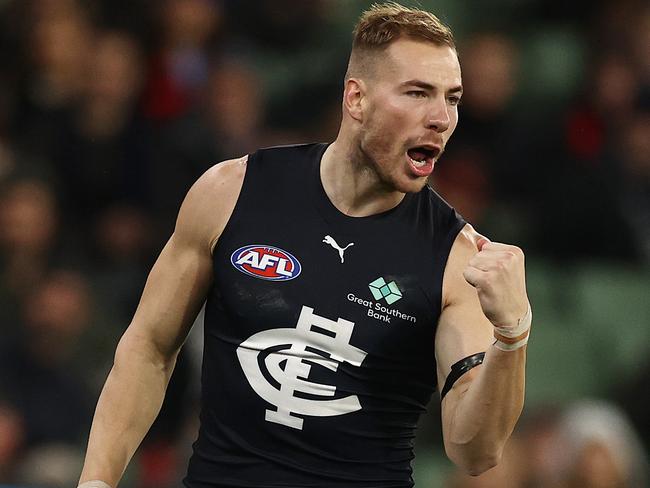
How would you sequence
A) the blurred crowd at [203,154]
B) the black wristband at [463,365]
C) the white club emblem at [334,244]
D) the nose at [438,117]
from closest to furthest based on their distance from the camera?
1. the black wristband at [463,365]
2. the nose at [438,117]
3. the white club emblem at [334,244]
4. the blurred crowd at [203,154]

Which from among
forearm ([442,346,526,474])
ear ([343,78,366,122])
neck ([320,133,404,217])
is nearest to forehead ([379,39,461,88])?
ear ([343,78,366,122])

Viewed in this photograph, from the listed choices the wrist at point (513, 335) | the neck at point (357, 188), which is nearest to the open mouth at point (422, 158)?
the neck at point (357, 188)

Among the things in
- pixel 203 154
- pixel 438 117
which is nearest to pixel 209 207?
pixel 438 117

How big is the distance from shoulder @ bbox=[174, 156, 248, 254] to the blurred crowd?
249 centimetres

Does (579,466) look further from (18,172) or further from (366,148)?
(18,172)

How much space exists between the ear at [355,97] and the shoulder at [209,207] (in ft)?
1.14

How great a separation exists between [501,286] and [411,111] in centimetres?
62

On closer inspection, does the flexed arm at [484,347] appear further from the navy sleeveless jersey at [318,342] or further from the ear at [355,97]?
the ear at [355,97]

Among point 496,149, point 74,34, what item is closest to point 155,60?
point 74,34

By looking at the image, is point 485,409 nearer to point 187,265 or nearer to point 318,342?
point 318,342

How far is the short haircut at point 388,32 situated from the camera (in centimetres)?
335

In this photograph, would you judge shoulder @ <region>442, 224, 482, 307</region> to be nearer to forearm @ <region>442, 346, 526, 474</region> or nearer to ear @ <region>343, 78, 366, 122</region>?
forearm @ <region>442, 346, 526, 474</region>

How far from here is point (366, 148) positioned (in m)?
3.40

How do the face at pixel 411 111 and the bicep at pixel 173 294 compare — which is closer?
the face at pixel 411 111
